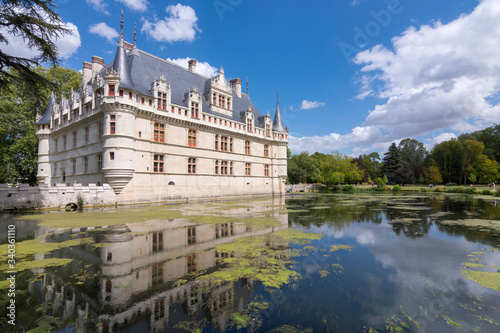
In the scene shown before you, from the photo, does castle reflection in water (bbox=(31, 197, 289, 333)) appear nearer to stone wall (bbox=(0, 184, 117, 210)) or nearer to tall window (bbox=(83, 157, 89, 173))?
stone wall (bbox=(0, 184, 117, 210))

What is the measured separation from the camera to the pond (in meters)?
3.49

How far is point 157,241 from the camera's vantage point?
8.12 metres

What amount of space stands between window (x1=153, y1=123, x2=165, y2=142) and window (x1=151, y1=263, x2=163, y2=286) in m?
19.7

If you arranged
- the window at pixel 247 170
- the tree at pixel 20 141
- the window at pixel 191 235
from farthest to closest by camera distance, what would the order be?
the window at pixel 247 170 < the tree at pixel 20 141 < the window at pixel 191 235

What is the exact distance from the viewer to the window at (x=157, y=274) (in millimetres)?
4872

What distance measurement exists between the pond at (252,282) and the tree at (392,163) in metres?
68.8

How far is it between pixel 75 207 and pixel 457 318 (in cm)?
2307

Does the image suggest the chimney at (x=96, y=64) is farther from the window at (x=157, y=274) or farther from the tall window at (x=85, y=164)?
the window at (x=157, y=274)

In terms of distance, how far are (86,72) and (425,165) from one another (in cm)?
8577

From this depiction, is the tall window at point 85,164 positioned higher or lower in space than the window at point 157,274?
higher

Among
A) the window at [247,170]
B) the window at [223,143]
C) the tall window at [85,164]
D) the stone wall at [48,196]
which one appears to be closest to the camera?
the stone wall at [48,196]

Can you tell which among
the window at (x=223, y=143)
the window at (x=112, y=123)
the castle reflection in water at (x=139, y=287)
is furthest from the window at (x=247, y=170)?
the castle reflection in water at (x=139, y=287)

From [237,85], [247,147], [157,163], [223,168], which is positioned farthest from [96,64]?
[247,147]

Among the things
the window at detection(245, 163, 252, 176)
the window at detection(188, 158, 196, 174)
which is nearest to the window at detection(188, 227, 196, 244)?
the window at detection(188, 158, 196, 174)
